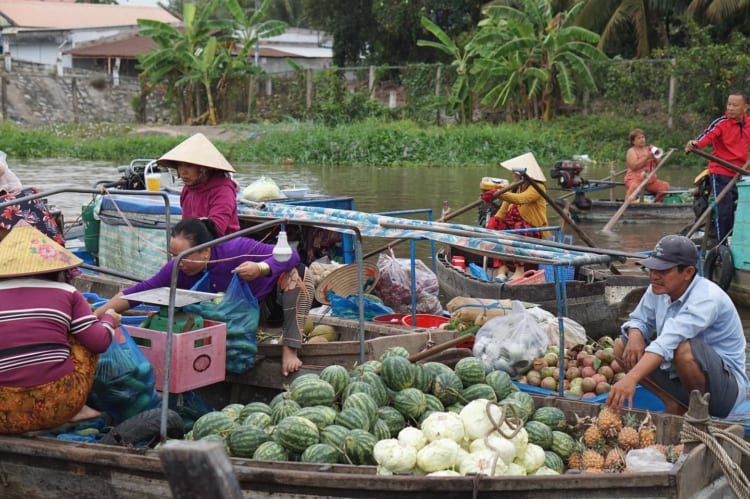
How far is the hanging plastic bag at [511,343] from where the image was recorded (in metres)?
5.08

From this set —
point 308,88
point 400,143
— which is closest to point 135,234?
point 400,143

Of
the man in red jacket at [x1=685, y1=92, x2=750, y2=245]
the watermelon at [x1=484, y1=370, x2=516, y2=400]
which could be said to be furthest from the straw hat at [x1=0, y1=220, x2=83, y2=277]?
the man in red jacket at [x1=685, y1=92, x2=750, y2=245]

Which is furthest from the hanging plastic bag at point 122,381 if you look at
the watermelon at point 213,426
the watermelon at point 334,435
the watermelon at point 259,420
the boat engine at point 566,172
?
the boat engine at point 566,172

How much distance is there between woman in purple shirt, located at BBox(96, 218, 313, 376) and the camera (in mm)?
4625

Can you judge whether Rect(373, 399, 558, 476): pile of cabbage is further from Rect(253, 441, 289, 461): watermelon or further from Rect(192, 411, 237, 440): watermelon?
Rect(192, 411, 237, 440): watermelon

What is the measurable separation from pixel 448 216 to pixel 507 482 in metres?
4.69

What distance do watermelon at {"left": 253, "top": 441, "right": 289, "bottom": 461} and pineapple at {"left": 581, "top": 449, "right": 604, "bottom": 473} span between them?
47.7 inches

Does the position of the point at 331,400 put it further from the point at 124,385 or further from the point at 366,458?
the point at 124,385

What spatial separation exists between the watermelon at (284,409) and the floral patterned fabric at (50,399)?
81 centimetres

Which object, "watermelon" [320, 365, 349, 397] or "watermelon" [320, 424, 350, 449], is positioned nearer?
"watermelon" [320, 424, 350, 449]

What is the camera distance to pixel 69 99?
3139 cm

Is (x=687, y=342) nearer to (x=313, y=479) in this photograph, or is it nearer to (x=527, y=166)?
(x=313, y=479)

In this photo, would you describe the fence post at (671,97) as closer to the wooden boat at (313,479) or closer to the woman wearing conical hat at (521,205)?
the woman wearing conical hat at (521,205)

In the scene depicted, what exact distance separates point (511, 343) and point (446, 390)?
100 cm
